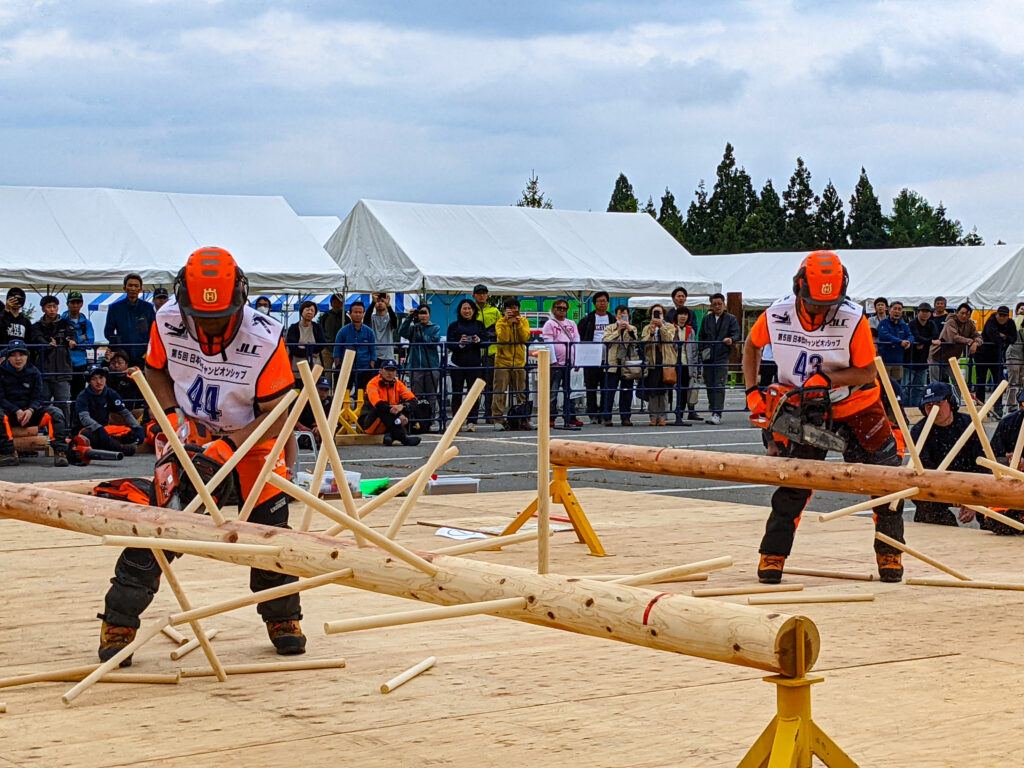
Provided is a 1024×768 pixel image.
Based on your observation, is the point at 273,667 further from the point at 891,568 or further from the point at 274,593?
the point at 891,568

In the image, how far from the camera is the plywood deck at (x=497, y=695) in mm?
4402

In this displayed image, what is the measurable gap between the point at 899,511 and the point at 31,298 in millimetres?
24316

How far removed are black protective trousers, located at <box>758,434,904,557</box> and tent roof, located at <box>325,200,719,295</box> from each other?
48.9 feet

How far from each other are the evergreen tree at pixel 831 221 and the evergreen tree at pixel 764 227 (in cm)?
235

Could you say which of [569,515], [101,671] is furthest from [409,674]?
[569,515]

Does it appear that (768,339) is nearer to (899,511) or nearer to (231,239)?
(899,511)

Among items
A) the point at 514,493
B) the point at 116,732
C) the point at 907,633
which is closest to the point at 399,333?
the point at 514,493

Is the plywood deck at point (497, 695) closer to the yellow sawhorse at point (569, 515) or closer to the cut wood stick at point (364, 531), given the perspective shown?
the cut wood stick at point (364, 531)

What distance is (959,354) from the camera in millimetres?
24078

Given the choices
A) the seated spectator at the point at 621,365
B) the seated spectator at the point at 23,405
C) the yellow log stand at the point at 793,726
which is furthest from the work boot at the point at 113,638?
the seated spectator at the point at 621,365

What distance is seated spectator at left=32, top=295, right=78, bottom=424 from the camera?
16.2 metres

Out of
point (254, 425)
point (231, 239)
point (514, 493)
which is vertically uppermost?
point (231, 239)

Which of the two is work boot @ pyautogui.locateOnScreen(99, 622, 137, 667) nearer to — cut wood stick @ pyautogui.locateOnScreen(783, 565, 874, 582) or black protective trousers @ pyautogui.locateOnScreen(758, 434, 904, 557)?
black protective trousers @ pyautogui.locateOnScreen(758, 434, 904, 557)

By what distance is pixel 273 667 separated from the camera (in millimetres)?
5527
